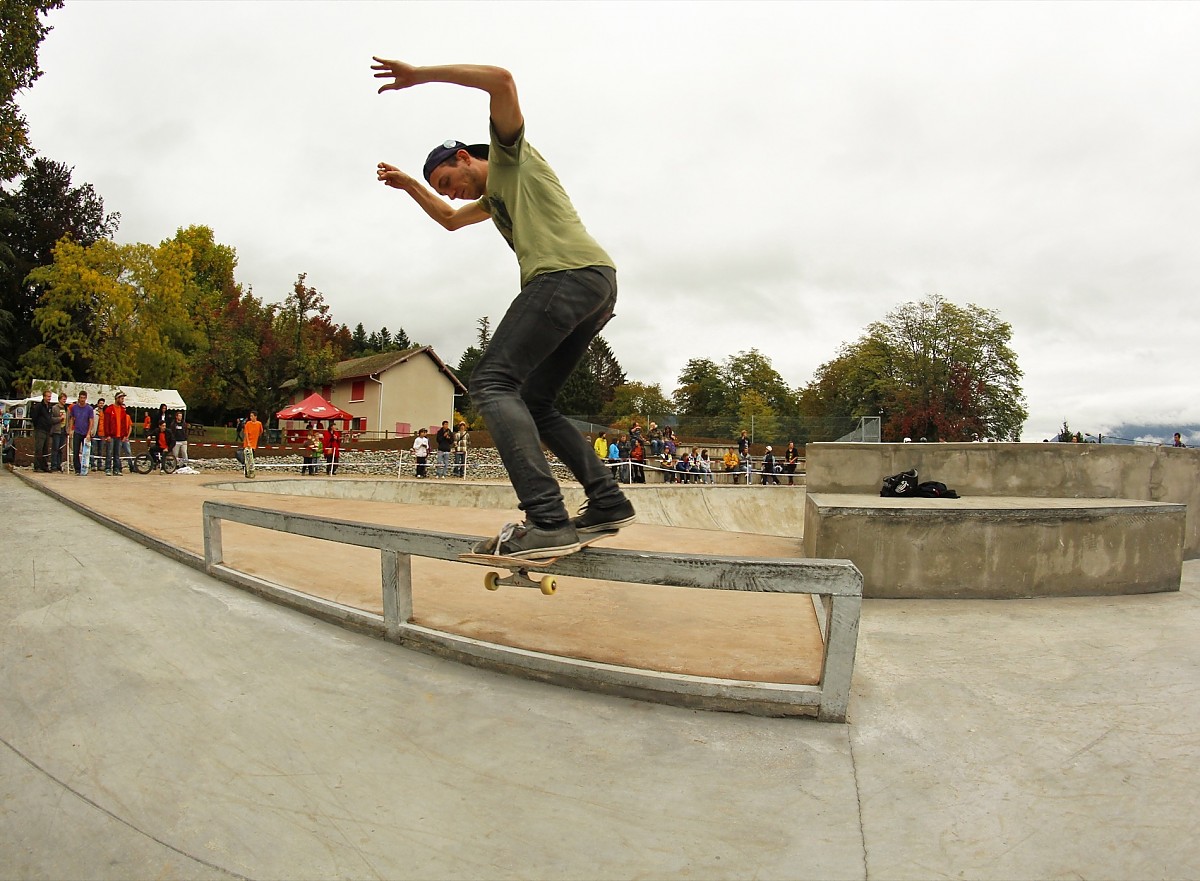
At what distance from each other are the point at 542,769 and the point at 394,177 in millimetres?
2543

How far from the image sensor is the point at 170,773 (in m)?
1.88

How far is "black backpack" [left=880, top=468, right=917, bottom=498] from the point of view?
23.4 ft

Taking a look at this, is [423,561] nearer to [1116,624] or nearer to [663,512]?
[1116,624]

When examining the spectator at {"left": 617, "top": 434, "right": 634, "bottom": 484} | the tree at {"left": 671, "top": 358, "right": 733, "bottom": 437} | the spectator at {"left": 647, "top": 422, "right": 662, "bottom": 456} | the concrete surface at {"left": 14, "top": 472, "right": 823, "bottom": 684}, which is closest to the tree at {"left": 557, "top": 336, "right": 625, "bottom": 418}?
the tree at {"left": 671, "top": 358, "right": 733, "bottom": 437}

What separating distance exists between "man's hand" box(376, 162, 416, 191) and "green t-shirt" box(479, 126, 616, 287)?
712mm

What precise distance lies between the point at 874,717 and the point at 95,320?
45474mm

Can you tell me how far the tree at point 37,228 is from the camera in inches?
1480

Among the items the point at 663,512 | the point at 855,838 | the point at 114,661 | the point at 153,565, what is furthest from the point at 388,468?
the point at 855,838

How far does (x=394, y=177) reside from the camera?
304cm

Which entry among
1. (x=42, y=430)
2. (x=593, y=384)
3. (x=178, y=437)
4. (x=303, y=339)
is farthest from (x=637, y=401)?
(x=42, y=430)

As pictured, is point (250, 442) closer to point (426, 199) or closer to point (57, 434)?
point (57, 434)

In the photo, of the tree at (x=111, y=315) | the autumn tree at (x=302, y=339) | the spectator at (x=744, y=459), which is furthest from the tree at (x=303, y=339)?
the spectator at (x=744, y=459)

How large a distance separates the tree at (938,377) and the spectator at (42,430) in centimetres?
4681

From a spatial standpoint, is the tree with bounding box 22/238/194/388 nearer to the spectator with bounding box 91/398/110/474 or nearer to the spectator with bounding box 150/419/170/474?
A: the spectator with bounding box 91/398/110/474
